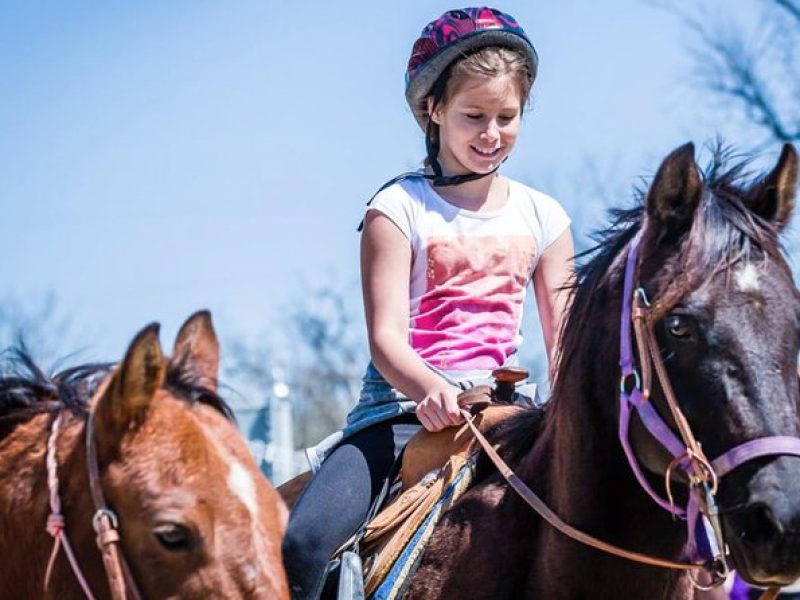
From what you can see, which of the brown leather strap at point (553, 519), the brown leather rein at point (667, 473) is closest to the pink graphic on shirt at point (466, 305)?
the brown leather strap at point (553, 519)

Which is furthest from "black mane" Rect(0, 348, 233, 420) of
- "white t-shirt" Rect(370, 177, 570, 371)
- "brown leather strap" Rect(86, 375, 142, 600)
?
"white t-shirt" Rect(370, 177, 570, 371)

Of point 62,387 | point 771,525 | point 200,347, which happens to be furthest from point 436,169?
point 771,525

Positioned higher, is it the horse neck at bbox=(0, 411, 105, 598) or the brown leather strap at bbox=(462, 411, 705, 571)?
the horse neck at bbox=(0, 411, 105, 598)

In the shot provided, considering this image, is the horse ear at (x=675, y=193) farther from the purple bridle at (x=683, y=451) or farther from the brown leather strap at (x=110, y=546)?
the brown leather strap at (x=110, y=546)

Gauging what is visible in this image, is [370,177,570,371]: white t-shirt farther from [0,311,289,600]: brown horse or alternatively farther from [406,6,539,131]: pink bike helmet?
[0,311,289,600]: brown horse

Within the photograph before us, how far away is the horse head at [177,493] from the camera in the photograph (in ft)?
12.3

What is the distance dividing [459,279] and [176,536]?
77.4 inches

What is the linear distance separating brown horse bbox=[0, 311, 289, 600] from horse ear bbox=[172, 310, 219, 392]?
0.13m

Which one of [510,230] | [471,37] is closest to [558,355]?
[510,230]

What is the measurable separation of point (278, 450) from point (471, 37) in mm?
10837

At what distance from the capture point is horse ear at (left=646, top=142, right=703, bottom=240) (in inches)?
169

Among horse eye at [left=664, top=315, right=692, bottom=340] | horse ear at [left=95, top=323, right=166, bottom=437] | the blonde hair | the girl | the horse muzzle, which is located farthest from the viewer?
the blonde hair

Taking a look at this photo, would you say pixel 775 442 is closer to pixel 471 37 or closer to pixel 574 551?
pixel 574 551

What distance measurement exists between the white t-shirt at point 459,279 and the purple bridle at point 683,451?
1003 millimetres
